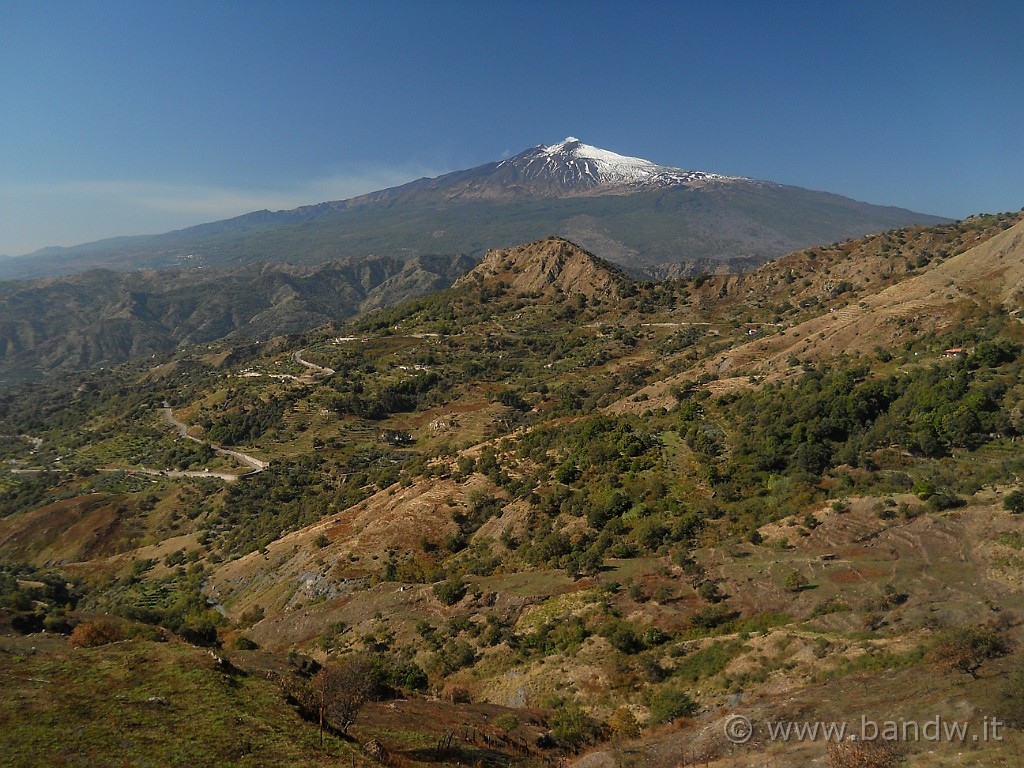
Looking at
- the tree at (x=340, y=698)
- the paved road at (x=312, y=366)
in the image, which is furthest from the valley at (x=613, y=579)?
the paved road at (x=312, y=366)

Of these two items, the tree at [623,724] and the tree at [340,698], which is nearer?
the tree at [340,698]

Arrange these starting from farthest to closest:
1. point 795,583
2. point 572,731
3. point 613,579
A: point 613,579 → point 795,583 → point 572,731

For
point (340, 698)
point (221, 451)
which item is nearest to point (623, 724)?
point (340, 698)

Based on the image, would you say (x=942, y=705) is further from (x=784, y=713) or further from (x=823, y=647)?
(x=823, y=647)

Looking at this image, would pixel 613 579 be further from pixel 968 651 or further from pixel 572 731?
pixel 968 651

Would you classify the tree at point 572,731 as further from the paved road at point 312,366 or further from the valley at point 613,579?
the paved road at point 312,366

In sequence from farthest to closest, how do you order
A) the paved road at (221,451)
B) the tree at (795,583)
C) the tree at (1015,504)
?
the paved road at (221,451) < the tree at (795,583) < the tree at (1015,504)

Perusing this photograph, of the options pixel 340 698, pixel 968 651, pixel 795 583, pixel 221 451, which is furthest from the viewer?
pixel 221 451

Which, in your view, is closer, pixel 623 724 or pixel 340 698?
pixel 340 698
